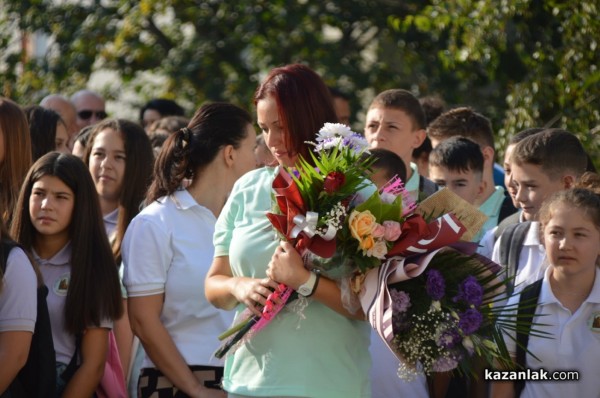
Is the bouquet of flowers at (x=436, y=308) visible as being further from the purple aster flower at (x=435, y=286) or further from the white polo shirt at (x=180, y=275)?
the white polo shirt at (x=180, y=275)

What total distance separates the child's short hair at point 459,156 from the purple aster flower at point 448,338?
3071mm

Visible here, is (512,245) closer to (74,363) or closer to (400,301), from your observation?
(400,301)

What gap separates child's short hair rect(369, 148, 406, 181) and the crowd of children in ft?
0.04

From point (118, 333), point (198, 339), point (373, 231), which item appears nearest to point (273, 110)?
point (373, 231)

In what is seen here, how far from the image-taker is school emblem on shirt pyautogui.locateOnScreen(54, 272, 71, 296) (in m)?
5.33

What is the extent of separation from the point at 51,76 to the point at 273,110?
9778 millimetres

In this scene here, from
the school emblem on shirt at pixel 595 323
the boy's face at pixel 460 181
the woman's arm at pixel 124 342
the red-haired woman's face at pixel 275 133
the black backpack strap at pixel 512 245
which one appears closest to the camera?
the red-haired woman's face at pixel 275 133

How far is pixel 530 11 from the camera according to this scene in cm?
908

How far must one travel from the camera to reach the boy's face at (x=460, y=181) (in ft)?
22.6

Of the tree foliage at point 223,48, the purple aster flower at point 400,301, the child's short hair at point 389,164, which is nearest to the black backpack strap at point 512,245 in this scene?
the child's short hair at point 389,164

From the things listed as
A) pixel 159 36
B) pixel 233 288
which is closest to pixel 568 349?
pixel 233 288

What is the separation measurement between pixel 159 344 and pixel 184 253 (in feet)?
1.50

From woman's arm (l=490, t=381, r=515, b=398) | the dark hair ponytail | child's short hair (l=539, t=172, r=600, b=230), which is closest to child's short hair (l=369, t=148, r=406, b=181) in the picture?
the dark hair ponytail

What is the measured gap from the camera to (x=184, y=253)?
534cm
